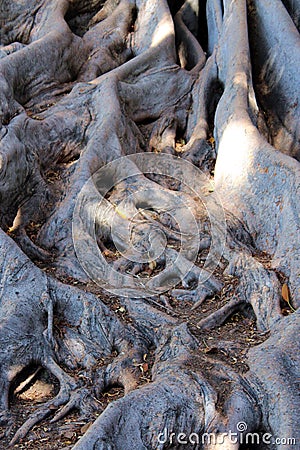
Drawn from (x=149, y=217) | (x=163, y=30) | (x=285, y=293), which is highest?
(x=163, y=30)

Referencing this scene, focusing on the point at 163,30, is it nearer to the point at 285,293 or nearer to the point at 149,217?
the point at 149,217

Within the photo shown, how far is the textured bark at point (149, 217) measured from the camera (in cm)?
351

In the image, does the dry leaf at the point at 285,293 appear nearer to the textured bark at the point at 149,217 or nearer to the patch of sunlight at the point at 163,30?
the textured bark at the point at 149,217

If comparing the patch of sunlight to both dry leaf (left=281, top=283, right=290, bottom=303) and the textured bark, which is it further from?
dry leaf (left=281, top=283, right=290, bottom=303)

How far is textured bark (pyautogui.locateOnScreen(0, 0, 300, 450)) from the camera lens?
138 inches

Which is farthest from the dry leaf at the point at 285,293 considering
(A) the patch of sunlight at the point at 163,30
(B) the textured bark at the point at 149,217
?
(A) the patch of sunlight at the point at 163,30

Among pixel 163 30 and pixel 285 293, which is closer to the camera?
pixel 285 293

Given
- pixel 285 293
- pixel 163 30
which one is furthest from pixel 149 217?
pixel 163 30

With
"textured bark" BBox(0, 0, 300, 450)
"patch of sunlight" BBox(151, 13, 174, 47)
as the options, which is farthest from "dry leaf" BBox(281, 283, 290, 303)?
"patch of sunlight" BBox(151, 13, 174, 47)

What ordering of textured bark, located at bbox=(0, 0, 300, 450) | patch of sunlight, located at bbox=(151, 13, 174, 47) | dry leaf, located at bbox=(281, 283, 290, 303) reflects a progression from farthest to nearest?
patch of sunlight, located at bbox=(151, 13, 174, 47) → dry leaf, located at bbox=(281, 283, 290, 303) → textured bark, located at bbox=(0, 0, 300, 450)

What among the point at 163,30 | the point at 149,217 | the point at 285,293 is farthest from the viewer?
the point at 163,30

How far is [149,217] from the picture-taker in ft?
17.5

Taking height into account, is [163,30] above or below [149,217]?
above

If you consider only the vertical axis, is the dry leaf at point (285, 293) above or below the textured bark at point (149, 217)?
below
